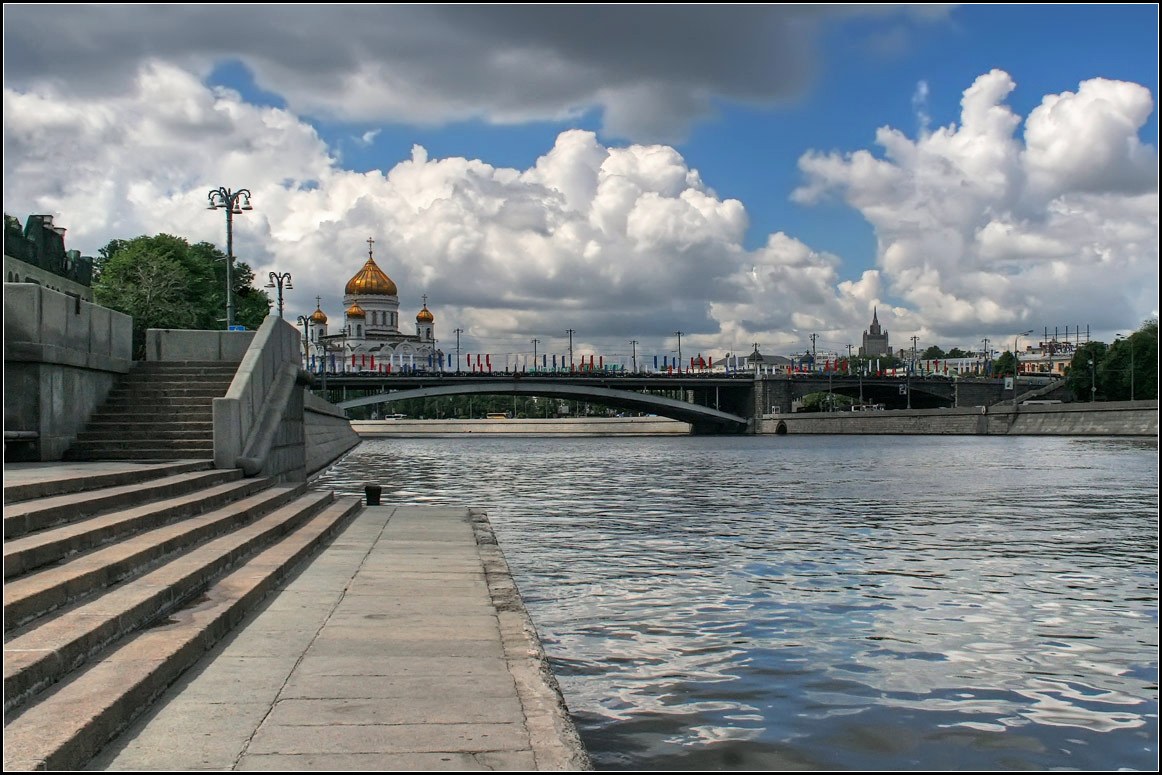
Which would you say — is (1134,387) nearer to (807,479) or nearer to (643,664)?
(807,479)

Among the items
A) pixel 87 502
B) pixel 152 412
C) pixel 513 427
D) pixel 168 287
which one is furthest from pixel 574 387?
pixel 87 502

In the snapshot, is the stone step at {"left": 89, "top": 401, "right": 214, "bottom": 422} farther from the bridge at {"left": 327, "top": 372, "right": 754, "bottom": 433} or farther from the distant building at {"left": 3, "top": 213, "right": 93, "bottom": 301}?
the bridge at {"left": 327, "top": 372, "right": 754, "bottom": 433}

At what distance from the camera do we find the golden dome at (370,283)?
609 feet

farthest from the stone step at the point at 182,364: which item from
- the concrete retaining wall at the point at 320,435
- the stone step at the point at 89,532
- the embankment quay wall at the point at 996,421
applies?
the embankment quay wall at the point at 996,421

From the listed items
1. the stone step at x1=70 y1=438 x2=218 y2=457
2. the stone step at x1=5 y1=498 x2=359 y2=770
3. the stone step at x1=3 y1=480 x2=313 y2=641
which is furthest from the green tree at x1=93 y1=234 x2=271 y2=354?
the stone step at x1=5 y1=498 x2=359 y2=770

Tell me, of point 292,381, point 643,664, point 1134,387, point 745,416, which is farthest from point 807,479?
point 745,416

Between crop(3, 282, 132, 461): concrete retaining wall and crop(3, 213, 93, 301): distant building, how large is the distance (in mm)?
10247

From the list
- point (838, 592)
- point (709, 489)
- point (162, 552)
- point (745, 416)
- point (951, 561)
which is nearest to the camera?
point (162, 552)

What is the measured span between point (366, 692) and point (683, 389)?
111 meters

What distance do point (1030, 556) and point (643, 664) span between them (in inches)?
329

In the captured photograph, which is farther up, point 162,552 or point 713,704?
point 162,552

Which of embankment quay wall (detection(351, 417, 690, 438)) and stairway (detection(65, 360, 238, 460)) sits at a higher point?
stairway (detection(65, 360, 238, 460))

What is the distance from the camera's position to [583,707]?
743 centimetres

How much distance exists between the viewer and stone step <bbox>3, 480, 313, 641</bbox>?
6.65 meters
